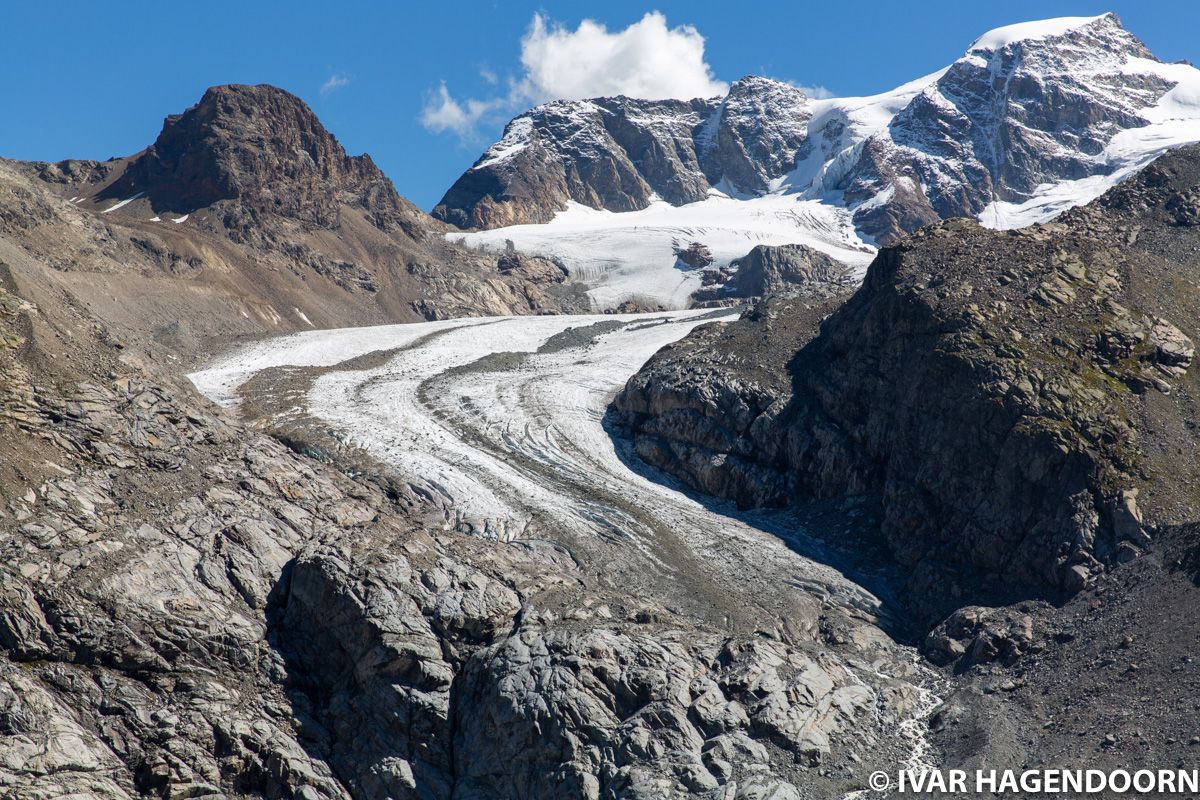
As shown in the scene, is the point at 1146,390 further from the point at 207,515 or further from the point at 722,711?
the point at 207,515

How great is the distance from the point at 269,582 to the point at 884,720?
1811 cm

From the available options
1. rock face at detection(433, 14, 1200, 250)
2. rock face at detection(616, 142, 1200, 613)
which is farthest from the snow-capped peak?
rock face at detection(616, 142, 1200, 613)

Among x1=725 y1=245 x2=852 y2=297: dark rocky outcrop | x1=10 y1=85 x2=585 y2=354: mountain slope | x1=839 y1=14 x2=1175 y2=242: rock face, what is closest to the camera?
x1=10 y1=85 x2=585 y2=354: mountain slope

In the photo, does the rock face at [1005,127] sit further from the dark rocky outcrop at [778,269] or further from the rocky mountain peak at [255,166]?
the rocky mountain peak at [255,166]

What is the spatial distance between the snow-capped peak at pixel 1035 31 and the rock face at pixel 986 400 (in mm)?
169265

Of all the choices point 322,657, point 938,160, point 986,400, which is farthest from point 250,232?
point 938,160

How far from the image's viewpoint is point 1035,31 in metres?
195

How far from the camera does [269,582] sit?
29891 millimetres

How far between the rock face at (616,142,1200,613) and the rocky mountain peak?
7512 cm

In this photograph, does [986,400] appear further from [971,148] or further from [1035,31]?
[1035,31]

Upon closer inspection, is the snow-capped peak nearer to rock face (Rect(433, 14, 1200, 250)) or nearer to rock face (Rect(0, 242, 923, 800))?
rock face (Rect(433, 14, 1200, 250))

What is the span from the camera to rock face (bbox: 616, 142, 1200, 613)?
33.0 metres

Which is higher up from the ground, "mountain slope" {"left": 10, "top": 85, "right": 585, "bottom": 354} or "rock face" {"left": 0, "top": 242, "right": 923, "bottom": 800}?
"mountain slope" {"left": 10, "top": 85, "right": 585, "bottom": 354}

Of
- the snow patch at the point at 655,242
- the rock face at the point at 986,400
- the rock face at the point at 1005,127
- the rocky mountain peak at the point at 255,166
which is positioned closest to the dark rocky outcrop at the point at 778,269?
the snow patch at the point at 655,242
